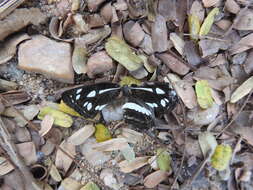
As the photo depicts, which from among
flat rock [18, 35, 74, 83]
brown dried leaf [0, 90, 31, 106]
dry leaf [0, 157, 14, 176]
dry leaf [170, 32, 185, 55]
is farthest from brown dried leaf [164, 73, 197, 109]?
dry leaf [0, 157, 14, 176]

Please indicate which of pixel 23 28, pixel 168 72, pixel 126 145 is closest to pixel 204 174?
pixel 126 145

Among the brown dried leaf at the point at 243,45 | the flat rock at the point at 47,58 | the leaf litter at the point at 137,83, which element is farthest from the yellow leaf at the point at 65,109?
the brown dried leaf at the point at 243,45

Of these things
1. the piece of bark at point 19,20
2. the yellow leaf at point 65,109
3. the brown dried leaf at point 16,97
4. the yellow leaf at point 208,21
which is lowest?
the yellow leaf at point 65,109

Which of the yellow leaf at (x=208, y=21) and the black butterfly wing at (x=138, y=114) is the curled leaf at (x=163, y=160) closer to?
the black butterfly wing at (x=138, y=114)

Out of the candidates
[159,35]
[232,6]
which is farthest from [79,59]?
[232,6]

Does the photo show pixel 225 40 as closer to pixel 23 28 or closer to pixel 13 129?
pixel 23 28

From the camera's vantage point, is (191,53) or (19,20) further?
(191,53)

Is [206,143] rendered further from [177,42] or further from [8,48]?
[8,48]
